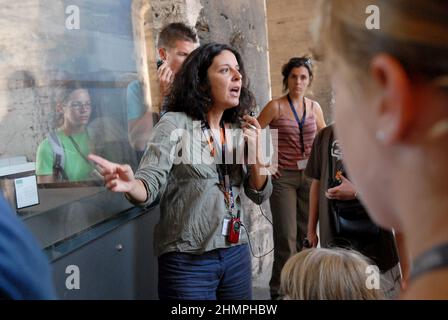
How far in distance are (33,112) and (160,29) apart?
956 millimetres

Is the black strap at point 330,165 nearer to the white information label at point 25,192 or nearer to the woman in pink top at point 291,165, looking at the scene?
the woman in pink top at point 291,165

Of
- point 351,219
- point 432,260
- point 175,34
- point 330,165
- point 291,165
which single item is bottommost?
point 351,219

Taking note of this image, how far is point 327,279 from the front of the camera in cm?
131

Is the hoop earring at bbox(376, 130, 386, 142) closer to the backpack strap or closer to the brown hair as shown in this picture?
the backpack strap

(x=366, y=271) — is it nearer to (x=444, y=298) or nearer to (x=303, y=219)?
(x=444, y=298)

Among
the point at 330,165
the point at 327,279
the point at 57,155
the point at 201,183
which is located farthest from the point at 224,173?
the point at 57,155

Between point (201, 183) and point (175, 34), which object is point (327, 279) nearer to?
point (201, 183)

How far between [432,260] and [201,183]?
147 cm

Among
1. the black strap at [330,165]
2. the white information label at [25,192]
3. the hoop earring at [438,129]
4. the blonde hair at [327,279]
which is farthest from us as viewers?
the black strap at [330,165]

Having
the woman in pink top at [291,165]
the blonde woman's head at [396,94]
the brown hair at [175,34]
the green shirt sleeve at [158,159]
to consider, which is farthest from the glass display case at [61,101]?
the blonde woman's head at [396,94]

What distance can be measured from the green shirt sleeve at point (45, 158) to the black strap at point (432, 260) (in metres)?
2.17

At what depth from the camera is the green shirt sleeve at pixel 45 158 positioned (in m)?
2.39

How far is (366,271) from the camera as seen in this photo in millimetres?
1339
